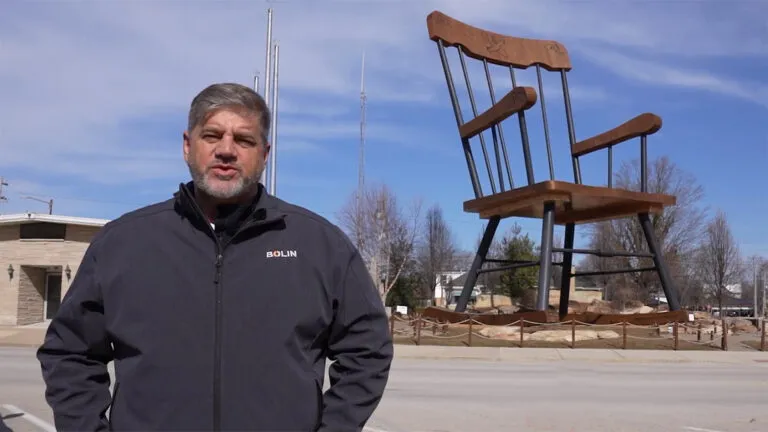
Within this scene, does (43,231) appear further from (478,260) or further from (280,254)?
(280,254)

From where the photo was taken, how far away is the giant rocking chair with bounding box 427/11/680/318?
1856 centimetres

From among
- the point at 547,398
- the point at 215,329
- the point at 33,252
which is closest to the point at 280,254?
the point at 215,329

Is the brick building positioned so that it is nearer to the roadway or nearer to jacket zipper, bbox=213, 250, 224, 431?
the roadway

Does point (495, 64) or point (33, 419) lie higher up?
point (495, 64)

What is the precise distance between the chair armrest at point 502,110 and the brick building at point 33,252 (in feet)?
51.1

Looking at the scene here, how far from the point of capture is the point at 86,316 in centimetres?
238

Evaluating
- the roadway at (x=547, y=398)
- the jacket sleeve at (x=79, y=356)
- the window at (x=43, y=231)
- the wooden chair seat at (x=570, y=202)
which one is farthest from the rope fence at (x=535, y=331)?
the jacket sleeve at (x=79, y=356)

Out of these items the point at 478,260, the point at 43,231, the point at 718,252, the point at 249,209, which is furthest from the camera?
the point at 718,252

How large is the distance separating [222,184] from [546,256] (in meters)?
16.7

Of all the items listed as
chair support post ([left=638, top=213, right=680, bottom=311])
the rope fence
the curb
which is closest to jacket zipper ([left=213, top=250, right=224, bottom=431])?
the curb

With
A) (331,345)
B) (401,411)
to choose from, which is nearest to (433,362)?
(401,411)

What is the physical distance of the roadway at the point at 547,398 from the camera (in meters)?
8.06

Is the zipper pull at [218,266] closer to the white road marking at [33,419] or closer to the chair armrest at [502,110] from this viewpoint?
the white road marking at [33,419]

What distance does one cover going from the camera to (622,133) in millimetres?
19688
